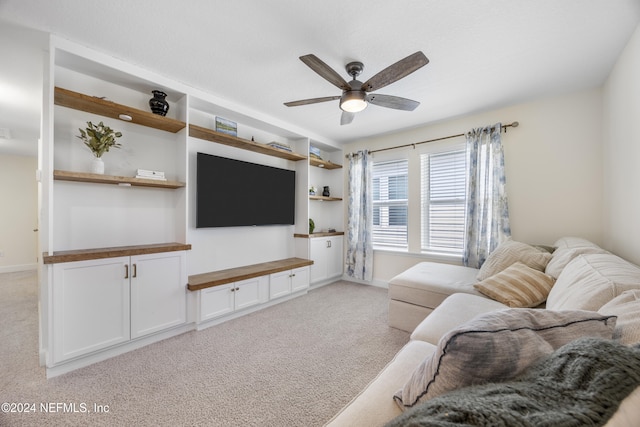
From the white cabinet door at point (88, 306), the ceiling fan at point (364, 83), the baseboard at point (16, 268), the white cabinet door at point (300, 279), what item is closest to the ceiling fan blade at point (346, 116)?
the ceiling fan at point (364, 83)

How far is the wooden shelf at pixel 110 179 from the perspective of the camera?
196 centimetres

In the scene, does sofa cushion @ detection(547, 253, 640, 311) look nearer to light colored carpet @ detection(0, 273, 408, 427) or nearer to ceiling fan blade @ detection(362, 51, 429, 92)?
light colored carpet @ detection(0, 273, 408, 427)

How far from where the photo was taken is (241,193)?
3.29 metres

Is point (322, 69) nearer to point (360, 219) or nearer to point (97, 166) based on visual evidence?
point (97, 166)

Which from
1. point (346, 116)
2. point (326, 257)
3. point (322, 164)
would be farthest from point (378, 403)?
point (322, 164)

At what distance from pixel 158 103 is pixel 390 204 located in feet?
11.2

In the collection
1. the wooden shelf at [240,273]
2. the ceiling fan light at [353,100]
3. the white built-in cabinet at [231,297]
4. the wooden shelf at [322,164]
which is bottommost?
the white built-in cabinet at [231,297]

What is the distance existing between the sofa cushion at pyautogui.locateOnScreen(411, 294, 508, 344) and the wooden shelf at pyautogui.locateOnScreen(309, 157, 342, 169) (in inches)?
Result: 114

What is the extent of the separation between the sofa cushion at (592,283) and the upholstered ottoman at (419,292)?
0.79 meters

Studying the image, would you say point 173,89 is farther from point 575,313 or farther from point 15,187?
point 15,187

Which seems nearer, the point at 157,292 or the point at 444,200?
the point at 157,292

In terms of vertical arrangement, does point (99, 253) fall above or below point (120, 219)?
below

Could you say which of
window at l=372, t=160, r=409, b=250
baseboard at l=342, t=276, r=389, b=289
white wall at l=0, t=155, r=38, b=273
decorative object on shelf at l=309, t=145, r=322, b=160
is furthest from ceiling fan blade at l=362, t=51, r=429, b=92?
white wall at l=0, t=155, r=38, b=273

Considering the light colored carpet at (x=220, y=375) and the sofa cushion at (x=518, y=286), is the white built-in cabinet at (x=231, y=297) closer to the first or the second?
the light colored carpet at (x=220, y=375)
